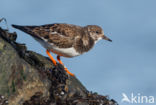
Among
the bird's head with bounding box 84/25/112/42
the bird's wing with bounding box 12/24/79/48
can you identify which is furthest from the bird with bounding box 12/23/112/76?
the bird's head with bounding box 84/25/112/42

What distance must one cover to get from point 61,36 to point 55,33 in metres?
0.32

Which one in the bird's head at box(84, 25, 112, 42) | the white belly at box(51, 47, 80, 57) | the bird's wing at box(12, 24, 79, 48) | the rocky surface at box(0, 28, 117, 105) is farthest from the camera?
the bird's head at box(84, 25, 112, 42)

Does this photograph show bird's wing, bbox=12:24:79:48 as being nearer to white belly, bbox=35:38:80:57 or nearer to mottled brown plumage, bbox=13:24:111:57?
mottled brown plumage, bbox=13:24:111:57

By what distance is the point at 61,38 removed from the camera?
42.7 feet

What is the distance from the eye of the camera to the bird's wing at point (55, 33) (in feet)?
42.0

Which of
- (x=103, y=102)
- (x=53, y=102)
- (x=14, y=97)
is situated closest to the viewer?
(x=14, y=97)

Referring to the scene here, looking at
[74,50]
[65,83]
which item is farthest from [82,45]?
[65,83]

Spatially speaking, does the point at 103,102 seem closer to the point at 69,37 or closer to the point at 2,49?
the point at 69,37

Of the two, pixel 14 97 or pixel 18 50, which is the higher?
pixel 18 50

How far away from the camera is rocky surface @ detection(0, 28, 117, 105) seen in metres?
8.73

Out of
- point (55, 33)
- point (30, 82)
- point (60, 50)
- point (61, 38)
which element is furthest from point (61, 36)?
point (30, 82)

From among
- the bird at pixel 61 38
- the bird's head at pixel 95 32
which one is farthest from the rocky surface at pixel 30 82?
the bird's head at pixel 95 32

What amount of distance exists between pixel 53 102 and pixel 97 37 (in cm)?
587

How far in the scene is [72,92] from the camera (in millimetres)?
10930
